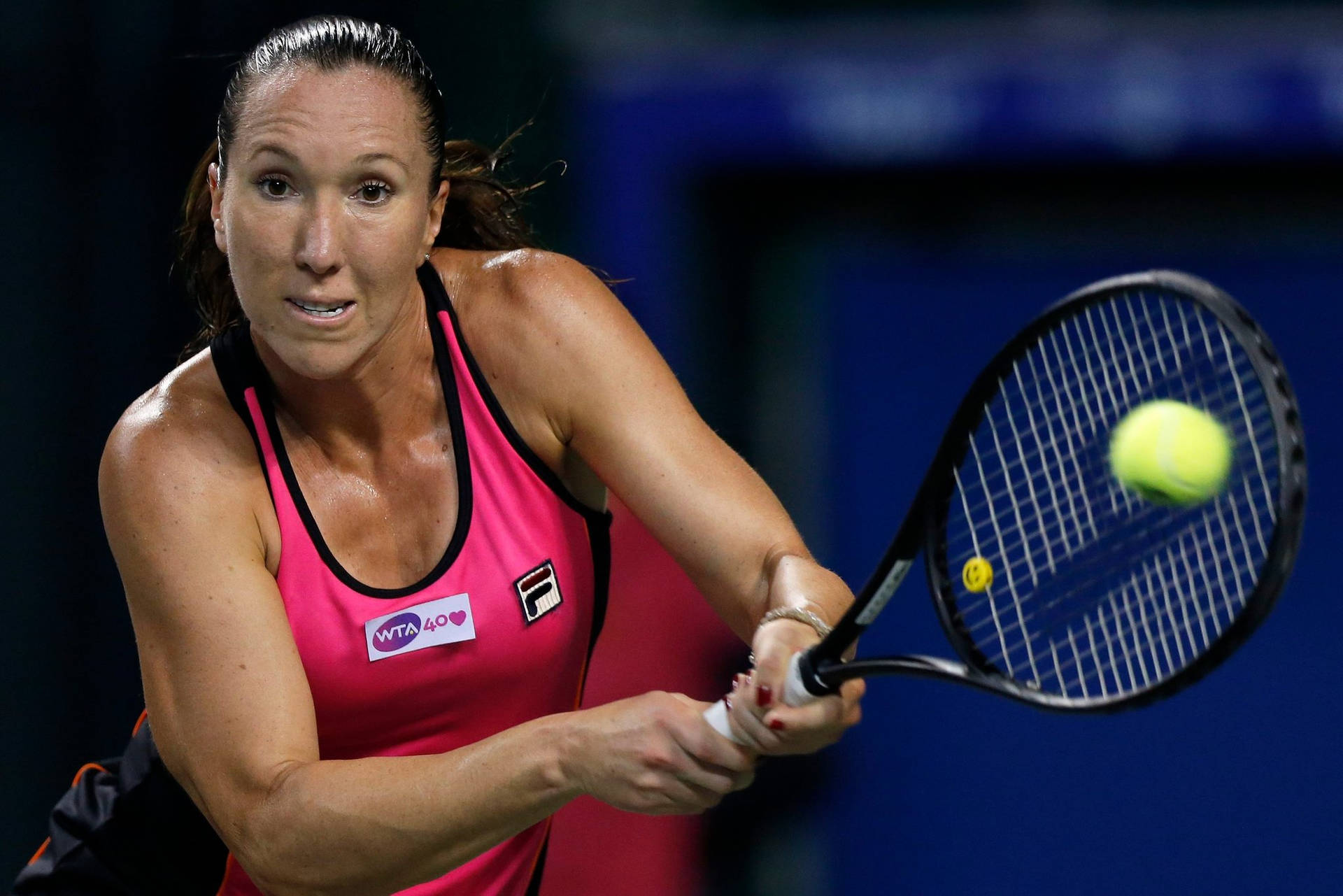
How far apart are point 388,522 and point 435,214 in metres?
0.37

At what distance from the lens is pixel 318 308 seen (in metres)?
1.98

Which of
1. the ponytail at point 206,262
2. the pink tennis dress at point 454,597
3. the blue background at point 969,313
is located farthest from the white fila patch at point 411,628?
the blue background at point 969,313

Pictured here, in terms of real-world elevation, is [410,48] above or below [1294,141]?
below

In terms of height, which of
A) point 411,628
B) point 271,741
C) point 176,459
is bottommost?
point 271,741

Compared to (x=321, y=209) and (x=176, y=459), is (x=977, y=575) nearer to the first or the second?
(x=321, y=209)

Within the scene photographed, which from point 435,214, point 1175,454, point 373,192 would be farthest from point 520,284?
point 1175,454

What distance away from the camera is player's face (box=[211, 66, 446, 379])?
76.8 inches

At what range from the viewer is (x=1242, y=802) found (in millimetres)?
4105

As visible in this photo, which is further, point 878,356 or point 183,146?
point 878,356

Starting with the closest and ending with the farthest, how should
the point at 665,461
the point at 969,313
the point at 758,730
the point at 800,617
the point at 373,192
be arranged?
the point at 758,730 → the point at 800,617 → the point at 373,192 → the point at 665,461 → the point at 969,313

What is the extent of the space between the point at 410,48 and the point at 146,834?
1.08 meters

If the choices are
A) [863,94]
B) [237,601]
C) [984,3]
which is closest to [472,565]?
[237,601]

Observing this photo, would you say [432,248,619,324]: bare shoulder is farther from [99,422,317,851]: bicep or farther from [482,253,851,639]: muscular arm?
[99,422,317,851]: bicep

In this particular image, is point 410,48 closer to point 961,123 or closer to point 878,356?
point 961,123
